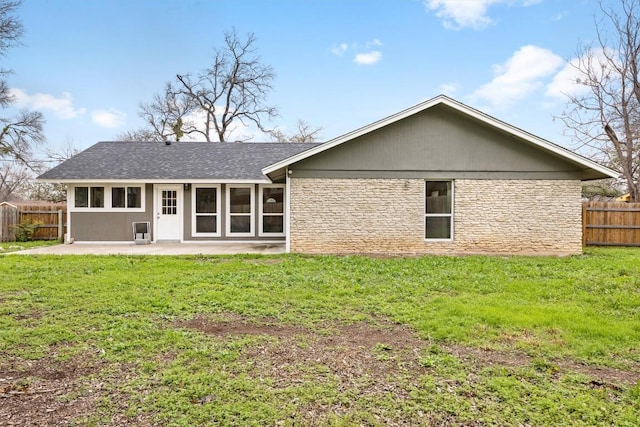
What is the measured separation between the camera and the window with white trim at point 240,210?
13719 mm

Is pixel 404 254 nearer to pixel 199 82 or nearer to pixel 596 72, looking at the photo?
pixel 596 72

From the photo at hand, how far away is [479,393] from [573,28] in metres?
21.1

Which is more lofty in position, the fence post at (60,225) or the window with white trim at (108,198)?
the window with white trim at (108,198)

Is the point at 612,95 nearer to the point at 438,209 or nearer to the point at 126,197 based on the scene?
the point at 438,209

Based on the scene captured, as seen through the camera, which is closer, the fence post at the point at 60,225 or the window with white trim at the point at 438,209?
the window with white trim at the point at 438,209

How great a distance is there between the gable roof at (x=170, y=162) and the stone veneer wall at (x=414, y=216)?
10.5 ft

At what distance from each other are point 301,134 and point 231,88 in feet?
22.0

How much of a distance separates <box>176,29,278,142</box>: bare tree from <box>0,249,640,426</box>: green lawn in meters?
25.0

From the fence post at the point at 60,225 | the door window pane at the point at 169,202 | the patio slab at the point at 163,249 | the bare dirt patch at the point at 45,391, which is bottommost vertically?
the bare dirt patch at the point at 45,391

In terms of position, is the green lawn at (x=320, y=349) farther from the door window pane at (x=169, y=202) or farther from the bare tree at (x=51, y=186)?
the bare tree at (x=51, y=186)

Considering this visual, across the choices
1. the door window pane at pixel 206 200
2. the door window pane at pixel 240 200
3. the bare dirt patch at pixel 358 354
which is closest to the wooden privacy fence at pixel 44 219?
the door window pane at pixel 206 200

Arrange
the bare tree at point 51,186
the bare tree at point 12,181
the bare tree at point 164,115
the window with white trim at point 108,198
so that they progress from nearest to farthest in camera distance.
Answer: the window with white trim at point 108,198
the bare tree at point 51,186
the bare tree at point 12,181
the bare tree at point 164,115

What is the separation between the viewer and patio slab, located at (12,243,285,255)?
36.1 feet

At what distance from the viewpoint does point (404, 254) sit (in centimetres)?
1092
